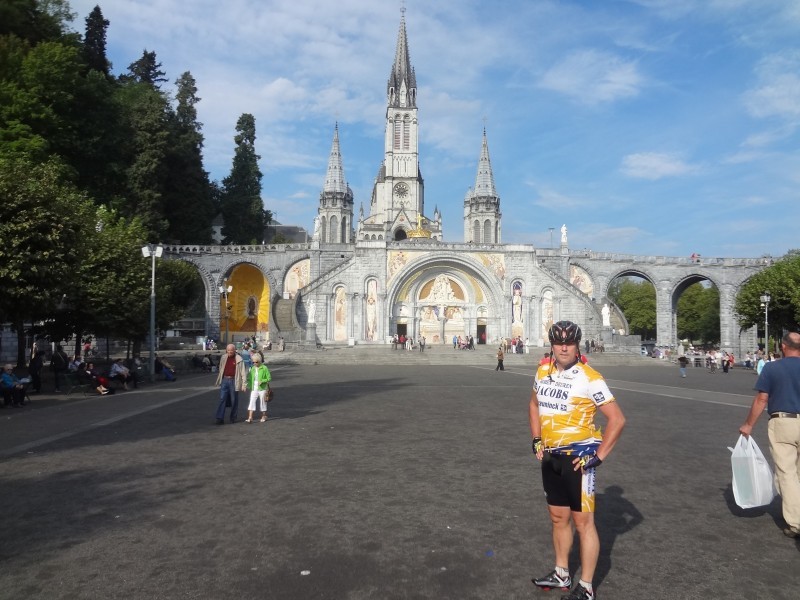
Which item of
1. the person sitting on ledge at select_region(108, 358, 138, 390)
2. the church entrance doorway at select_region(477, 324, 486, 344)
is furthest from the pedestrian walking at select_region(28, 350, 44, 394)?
the church entrance doorway at select_region(477, 324, 486, 344)

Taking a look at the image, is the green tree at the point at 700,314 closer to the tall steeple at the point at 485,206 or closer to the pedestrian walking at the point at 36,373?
the tall steeple at the point at 485,206

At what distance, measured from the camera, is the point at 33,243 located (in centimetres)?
1460

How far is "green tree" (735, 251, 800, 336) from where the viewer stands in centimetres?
3331

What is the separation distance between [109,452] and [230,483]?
2508mm

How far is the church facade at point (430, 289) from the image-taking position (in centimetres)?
4259

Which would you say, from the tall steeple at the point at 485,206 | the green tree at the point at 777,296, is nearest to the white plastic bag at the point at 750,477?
the green tree at the point at 777,296

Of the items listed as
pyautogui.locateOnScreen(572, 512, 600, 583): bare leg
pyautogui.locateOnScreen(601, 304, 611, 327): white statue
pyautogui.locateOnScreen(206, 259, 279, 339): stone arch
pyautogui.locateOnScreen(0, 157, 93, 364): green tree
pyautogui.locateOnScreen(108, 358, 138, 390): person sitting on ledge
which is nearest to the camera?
pyautogui.locateOnScreen(572, 512, 600, 583): bare leg

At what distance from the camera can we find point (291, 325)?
134 feet

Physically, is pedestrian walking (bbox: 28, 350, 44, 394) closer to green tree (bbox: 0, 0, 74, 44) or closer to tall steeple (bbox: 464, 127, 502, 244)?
green tree (bbox: 0, 0, 74, 44)

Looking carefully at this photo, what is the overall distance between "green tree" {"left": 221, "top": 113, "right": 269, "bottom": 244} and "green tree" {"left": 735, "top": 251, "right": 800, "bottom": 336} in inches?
1407

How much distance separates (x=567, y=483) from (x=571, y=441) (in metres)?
0.24

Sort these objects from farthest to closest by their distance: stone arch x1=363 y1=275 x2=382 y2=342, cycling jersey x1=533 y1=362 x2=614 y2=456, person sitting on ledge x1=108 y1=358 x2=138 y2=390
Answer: stone arch x1=363 y1=275 x2=382 y2=342, person sitting on ledge x1=108 y1=358 x2=138 y2=390, cycling jersey x1=533 y1=362 x2=614 y2=456

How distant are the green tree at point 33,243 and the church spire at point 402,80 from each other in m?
60.5

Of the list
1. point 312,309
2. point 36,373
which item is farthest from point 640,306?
point 36,373
